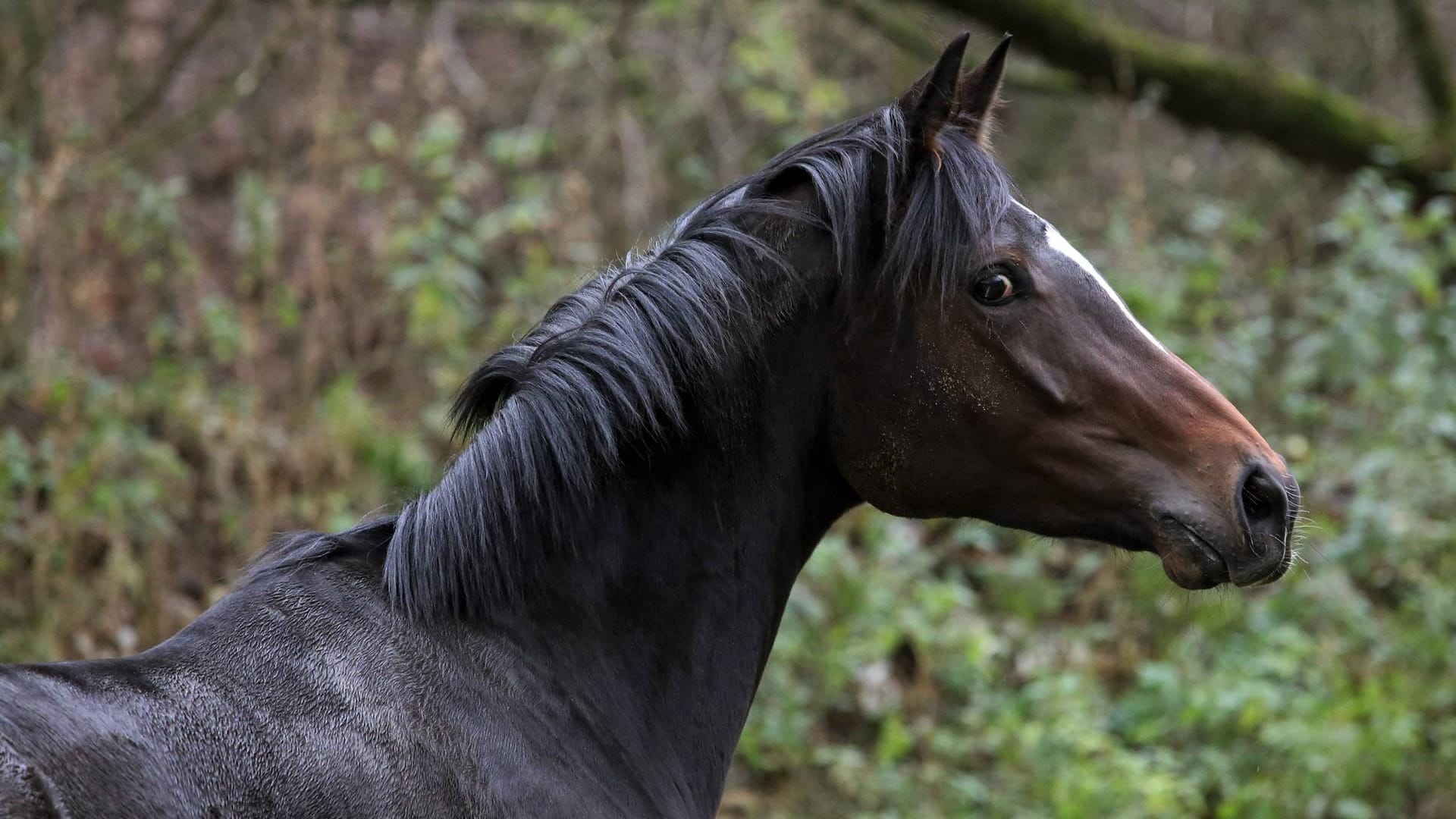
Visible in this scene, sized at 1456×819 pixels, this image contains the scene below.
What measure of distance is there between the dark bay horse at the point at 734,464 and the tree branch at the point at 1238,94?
6071mm

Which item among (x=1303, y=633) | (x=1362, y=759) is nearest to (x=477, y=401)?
(x=1362, y=759)

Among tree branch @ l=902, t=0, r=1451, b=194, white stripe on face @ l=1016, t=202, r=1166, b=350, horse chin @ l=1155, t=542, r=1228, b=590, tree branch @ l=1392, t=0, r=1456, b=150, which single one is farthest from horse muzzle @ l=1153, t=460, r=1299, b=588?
tree branch @ l=1392, t=0, r=1456, b=150

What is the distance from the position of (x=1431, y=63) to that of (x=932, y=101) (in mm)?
7445

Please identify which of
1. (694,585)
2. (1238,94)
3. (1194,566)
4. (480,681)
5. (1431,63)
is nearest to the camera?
(480,681)

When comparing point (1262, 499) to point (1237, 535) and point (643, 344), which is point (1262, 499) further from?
point (643, 344)

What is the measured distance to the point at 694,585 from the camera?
2.48 m

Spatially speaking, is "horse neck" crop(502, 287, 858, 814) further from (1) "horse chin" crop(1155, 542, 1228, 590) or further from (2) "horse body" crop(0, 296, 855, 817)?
(1) "horse chin" crop(1155, 542, 1228, 590)

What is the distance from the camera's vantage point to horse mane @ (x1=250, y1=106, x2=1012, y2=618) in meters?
2.32

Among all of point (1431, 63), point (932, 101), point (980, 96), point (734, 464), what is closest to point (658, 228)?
point (1431, 63)

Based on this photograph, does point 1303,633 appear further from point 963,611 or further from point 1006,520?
point 1006,520

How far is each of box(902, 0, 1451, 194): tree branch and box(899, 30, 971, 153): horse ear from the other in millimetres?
5969

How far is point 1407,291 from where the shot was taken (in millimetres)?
6793

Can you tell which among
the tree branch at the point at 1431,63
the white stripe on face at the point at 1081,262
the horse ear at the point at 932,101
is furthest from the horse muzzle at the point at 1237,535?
the tree branch at the point at 1431,63

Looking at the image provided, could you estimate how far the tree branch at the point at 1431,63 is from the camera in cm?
844
